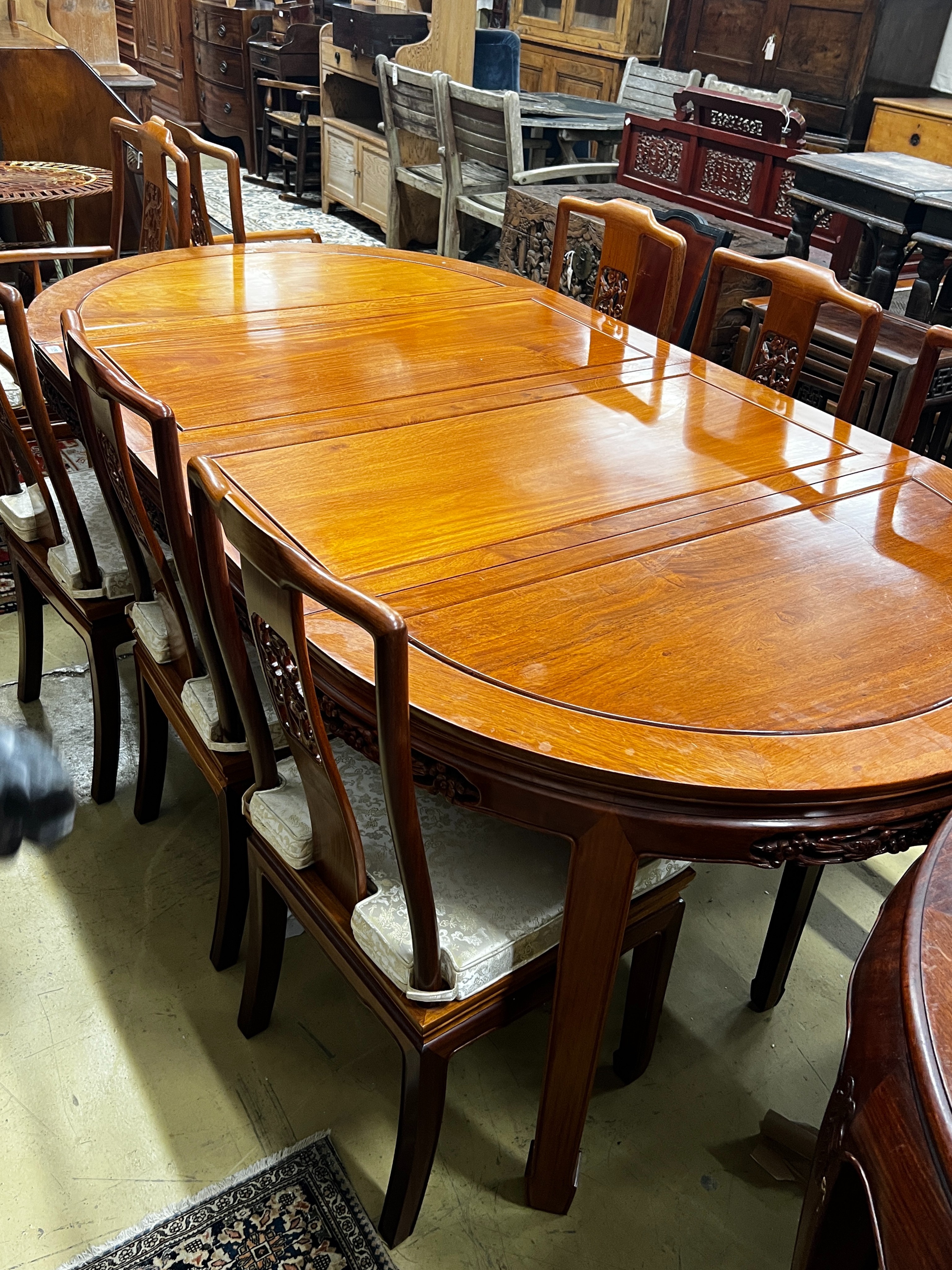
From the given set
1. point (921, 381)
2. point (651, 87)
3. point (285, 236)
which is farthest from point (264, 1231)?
point (651, 87)

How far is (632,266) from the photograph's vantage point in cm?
221

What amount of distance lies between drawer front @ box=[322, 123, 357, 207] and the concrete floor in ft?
15.6

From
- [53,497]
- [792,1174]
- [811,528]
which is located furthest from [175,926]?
[811,528]

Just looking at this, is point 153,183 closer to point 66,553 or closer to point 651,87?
point 66,553

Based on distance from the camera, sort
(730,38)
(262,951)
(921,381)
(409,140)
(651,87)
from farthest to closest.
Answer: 1. (651,87)
2. (730,38)
3. (409,140)
4. (921,381)
5. (262,951)

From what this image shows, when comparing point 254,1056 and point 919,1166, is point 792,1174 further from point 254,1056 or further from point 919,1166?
point 919,1166

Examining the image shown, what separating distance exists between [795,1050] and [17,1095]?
1.15 m

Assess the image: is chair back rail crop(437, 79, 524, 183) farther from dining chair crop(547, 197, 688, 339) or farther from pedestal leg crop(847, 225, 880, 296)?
dining chair crop(547, 197, 688, 339)

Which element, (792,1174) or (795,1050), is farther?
(795,1050)

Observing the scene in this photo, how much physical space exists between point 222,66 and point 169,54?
1.04 m

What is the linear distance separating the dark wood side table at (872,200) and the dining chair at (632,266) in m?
0.95

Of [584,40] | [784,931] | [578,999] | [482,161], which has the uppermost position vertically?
[584,40]

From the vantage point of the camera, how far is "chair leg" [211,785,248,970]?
1.46 meters

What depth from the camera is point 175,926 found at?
1667mm
